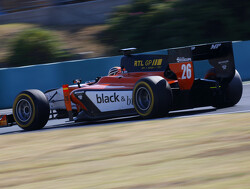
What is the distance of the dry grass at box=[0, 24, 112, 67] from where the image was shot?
26344 mm

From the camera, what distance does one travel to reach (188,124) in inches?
341

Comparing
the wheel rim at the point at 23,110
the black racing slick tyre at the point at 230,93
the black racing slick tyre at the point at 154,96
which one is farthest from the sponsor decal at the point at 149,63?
the wheel rim at the point at 23,110

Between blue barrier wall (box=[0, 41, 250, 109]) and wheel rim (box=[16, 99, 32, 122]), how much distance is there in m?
6.25

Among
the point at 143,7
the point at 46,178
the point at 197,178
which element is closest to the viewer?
the point at 197,178

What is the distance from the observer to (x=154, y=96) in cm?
942

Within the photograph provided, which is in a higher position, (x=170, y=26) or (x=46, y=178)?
(x=170, y=26)

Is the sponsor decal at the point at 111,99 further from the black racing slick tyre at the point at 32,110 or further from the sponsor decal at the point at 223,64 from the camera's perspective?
the sponsor decal at the point at 223,64

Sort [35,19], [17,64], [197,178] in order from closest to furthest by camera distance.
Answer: [197,178] < [17,64] < [35,19]

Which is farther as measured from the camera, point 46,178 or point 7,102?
point 7,102

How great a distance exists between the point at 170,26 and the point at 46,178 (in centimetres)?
2014

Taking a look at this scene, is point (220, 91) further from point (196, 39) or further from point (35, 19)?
point (35, 19)

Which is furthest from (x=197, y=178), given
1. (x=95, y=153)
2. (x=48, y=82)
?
(x=48, y=82)

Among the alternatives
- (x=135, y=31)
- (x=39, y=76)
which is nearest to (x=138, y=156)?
(x=39, y=76)

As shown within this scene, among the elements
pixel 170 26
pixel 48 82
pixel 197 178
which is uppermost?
pixel 170 26
